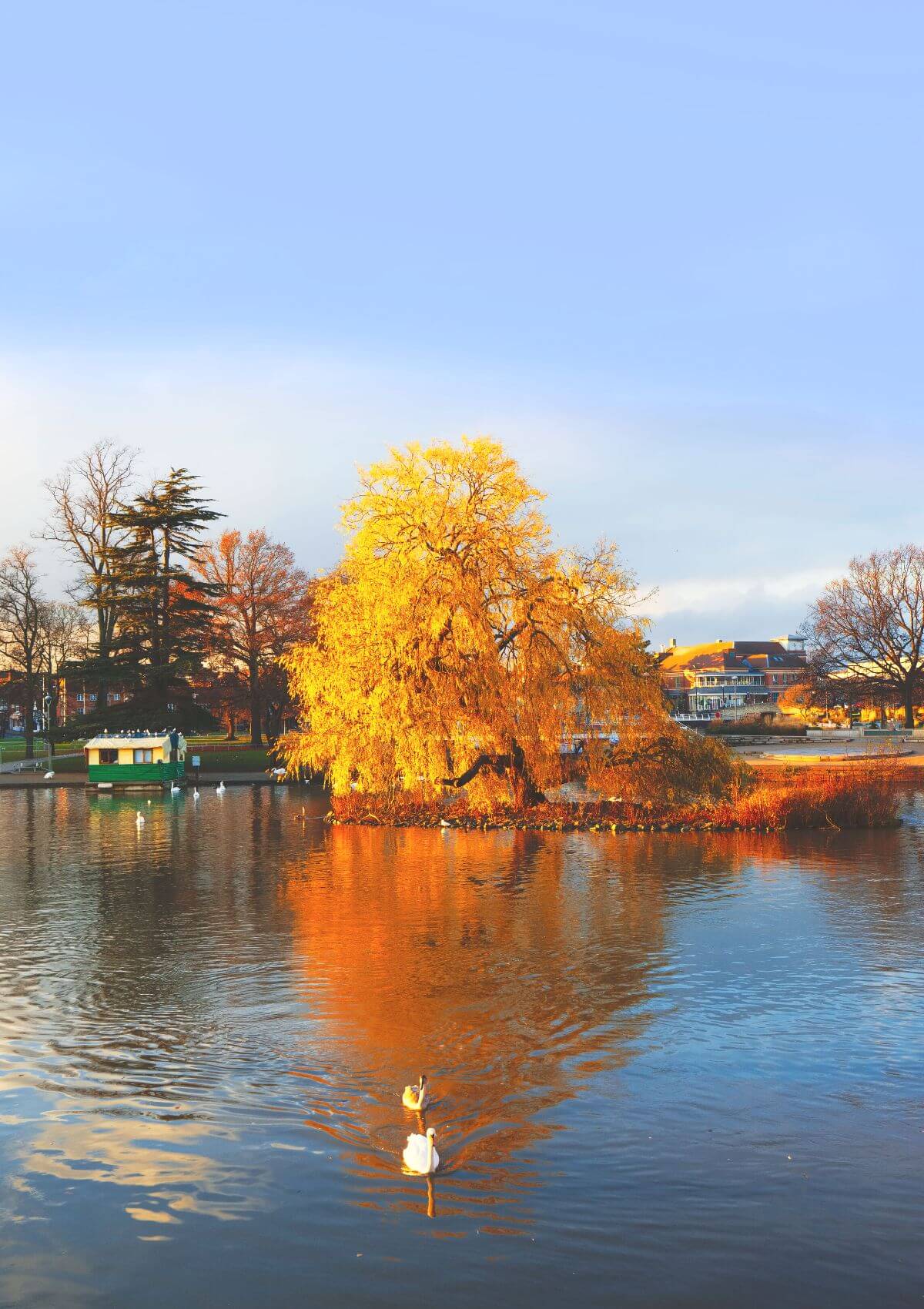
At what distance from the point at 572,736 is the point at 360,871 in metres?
9.87

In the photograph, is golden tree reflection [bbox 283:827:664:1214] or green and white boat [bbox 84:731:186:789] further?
green and white boat [bbox 84:731:186:789]

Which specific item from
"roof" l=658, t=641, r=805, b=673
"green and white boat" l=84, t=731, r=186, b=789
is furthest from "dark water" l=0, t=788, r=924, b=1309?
"roof" l=658, t=641, r=805, b=673

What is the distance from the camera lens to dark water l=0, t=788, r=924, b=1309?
24.3 feet

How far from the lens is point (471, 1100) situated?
1026cm

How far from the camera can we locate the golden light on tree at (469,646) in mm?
31703

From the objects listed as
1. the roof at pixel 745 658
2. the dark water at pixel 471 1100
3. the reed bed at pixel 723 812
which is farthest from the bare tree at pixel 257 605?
the roof at pixel 745 658

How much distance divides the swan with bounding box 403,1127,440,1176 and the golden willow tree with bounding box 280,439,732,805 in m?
22.6

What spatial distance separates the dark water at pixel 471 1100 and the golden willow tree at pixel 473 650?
11192 millimetres

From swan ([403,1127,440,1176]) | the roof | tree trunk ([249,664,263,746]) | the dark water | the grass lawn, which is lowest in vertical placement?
the dark water

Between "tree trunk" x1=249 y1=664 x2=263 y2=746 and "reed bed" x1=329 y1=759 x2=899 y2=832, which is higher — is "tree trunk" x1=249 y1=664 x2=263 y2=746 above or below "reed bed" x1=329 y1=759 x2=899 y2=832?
above

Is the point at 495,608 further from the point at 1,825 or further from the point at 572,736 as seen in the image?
the point at 1,825

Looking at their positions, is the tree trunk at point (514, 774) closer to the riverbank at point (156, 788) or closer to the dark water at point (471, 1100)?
the dark water at point (471, 1100)

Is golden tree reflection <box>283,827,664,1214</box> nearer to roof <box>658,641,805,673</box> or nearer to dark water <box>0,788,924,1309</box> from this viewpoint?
dark water <box>0,788,924,1309</box>

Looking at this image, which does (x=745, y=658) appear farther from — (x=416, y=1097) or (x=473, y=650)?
(x=416, y=1097)
